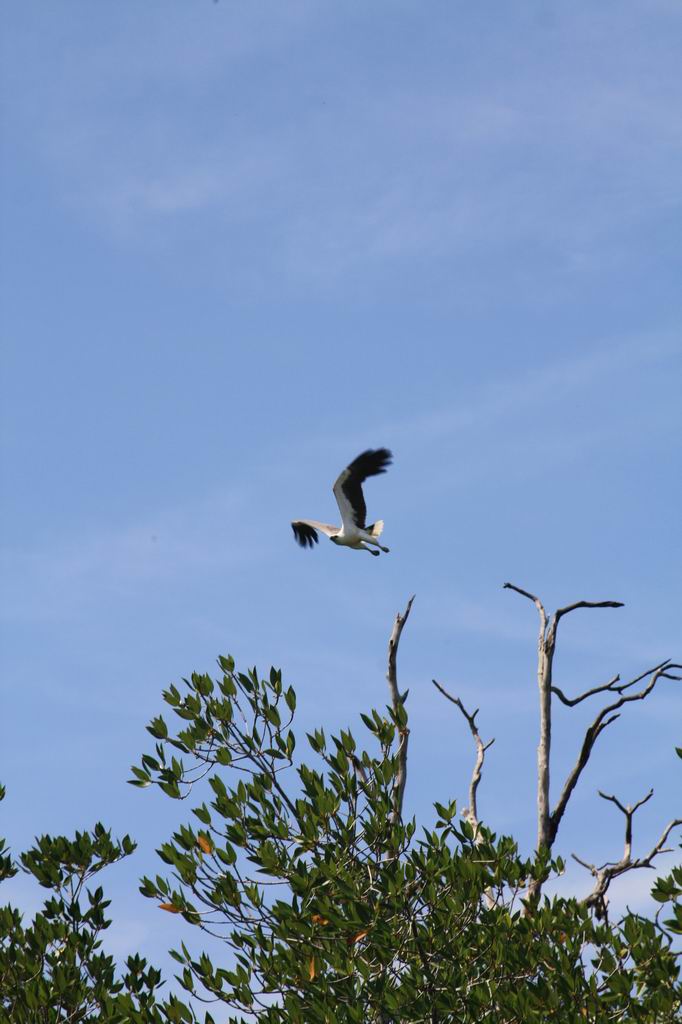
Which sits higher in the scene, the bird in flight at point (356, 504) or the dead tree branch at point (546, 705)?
the bird in flight at point (356, 504)

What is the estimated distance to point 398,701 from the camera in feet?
48.8

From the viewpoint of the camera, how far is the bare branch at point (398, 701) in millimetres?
13469

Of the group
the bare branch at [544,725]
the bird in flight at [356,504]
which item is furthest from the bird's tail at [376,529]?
the bare branch at [544,725]

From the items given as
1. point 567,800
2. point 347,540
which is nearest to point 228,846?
point 567,800

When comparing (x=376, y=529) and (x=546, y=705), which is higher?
(x=376, y=529)

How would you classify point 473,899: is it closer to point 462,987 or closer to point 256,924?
point 462,987

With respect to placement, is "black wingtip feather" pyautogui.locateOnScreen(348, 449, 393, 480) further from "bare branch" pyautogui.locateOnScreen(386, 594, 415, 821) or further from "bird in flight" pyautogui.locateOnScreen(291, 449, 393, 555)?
"bare branch" pyautogui.locateOnScreen(386, 594, 415, 821)

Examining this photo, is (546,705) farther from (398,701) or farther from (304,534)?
(304,534)

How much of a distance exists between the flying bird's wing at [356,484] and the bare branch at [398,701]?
4.20 metres

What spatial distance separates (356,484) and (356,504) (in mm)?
265

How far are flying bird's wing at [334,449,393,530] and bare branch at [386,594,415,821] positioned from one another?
420 cm

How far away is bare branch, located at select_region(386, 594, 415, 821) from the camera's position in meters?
13.5

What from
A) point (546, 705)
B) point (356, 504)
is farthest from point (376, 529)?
point (546, 705)

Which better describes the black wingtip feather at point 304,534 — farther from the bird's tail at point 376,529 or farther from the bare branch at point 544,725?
the bare branch at point 544,725
